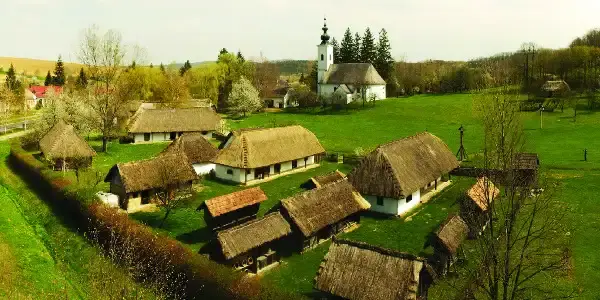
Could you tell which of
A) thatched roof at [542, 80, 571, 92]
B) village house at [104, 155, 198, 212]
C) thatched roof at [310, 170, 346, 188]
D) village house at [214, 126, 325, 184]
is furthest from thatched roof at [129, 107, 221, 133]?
thatched roof at [542, 80, 571, 92]

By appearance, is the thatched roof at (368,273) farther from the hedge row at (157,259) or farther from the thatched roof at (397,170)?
the thatched roof at (397,170)

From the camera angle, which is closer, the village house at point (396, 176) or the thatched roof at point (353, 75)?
the village house at point (396, 176)

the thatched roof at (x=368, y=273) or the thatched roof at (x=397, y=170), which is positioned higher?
the thatched roof at (x=397, y=170)

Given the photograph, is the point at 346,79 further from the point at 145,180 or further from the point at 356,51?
the point at 145,180

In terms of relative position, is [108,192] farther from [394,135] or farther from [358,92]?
[358,92]

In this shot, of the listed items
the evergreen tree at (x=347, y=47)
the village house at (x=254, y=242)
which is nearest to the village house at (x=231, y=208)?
the village house at (x=254, y=242)
